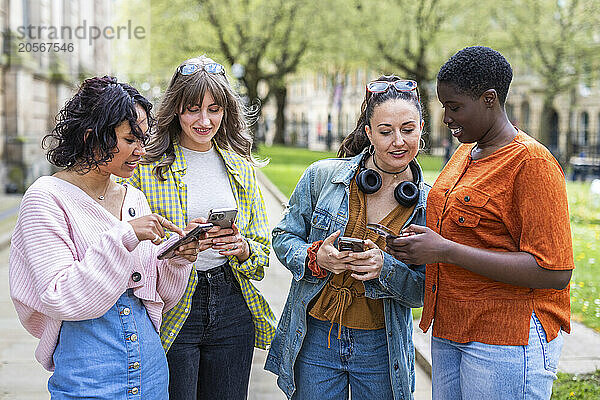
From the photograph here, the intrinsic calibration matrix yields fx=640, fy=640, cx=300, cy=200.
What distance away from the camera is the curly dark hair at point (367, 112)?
274 centimetres

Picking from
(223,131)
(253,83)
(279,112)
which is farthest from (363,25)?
(223,131)

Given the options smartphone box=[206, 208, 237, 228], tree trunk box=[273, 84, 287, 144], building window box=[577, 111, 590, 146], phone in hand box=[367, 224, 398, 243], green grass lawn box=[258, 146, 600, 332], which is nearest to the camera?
phone in hand box=[367, 224, 398, 243]

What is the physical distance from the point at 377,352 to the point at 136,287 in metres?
1.08

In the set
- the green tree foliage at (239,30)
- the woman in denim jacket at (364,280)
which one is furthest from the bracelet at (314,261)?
the green tree foliage at (239,30)

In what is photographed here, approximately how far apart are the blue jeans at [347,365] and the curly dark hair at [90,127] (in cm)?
120

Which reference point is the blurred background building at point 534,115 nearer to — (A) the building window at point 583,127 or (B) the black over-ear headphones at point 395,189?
(A) the building window at point 583,127

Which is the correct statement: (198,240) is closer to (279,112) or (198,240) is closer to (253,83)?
(253,83)

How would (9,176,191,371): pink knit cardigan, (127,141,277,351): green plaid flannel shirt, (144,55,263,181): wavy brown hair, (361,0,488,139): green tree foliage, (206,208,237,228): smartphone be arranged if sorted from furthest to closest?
1. (361,0,488,139): green tree foliage
2. (144,55,263,181): wavy brown hair
3. (127,141,277,351): green plaid flannel shirt
4. (206,208,237,228): smartphone
5. (9,176,191,371): pink knit cardigan

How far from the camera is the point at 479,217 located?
235 cm

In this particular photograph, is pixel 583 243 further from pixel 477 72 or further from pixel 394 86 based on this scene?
pixel 477 72

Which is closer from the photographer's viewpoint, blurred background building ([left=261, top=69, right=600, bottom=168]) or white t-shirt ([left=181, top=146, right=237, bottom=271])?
white t-shirt ([left=181, top=146, right=237, bottom=271])

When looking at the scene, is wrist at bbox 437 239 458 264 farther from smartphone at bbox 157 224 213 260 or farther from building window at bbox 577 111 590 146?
building window at bbox 577 111 590 146

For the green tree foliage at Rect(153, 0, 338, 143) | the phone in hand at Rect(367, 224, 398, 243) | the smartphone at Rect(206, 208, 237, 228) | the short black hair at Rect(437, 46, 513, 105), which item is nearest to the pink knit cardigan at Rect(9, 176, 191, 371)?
the smartphone at Rect(206, 208, 237, 228)

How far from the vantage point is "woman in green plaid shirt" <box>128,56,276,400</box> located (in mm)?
2934
